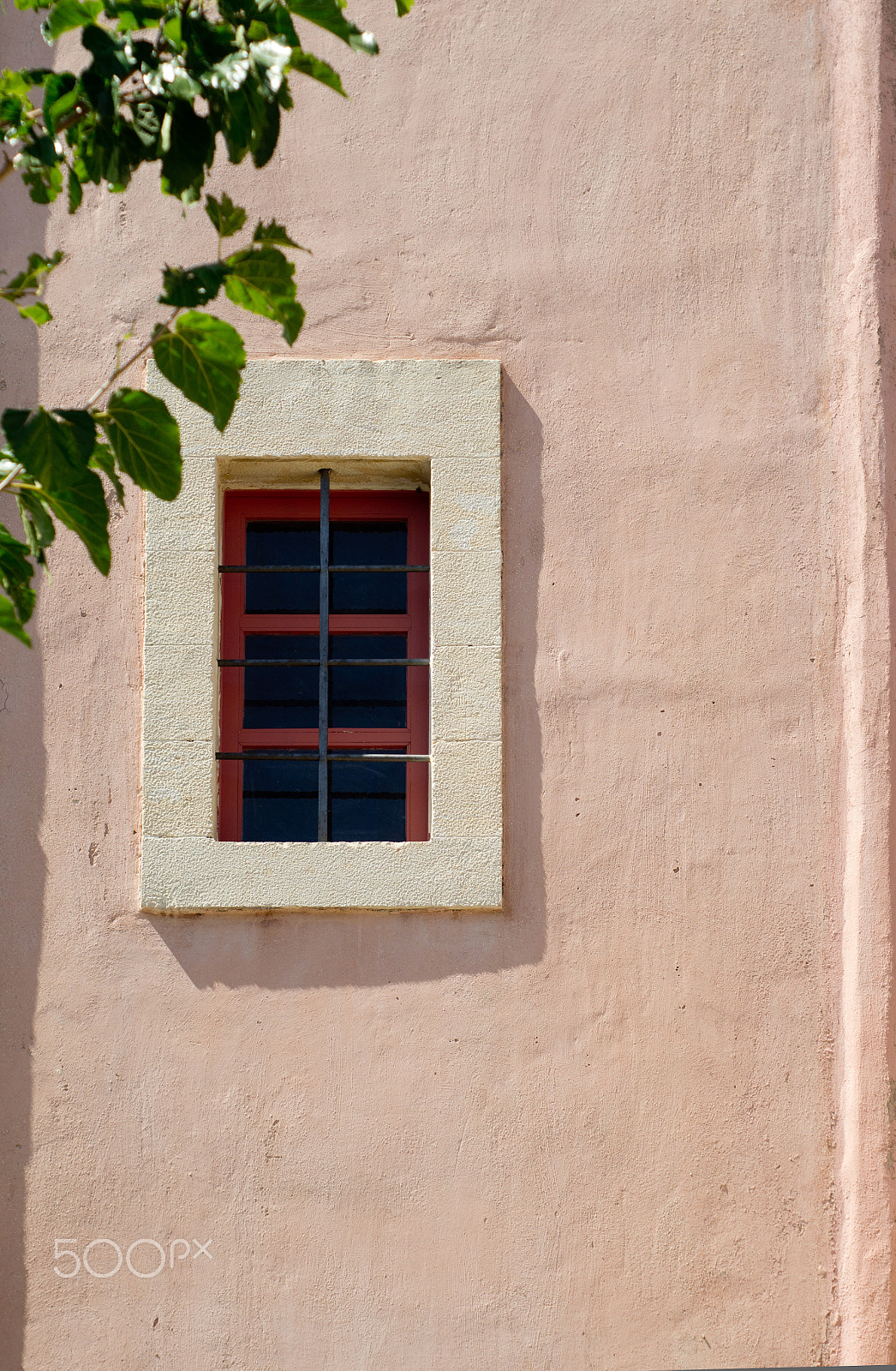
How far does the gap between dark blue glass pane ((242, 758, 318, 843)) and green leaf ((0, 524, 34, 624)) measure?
69.1 inches

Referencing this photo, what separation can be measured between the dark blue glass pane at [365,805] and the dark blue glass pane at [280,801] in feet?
0.23

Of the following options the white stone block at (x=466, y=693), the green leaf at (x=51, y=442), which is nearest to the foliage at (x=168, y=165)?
the green leaf at (x=51, y=442)

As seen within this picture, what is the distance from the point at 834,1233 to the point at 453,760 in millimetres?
A: 1625

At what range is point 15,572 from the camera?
192 centimetres

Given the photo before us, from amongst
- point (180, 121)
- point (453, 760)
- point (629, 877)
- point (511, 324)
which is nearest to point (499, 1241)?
point (629, 877)

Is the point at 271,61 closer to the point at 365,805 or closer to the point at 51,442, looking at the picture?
the point at 51,442

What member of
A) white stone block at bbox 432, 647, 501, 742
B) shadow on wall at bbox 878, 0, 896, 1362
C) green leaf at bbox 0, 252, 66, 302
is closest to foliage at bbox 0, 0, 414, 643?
green leaf at bbox 0, 252, 66, 302

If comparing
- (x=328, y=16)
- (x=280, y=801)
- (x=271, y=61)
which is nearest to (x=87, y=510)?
(x=271, y=61)

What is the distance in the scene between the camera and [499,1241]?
10.7 ft

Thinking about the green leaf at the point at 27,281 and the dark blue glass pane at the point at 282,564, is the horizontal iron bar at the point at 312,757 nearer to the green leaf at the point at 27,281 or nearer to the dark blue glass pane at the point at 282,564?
the dark blue glass pane at the point at 282,564

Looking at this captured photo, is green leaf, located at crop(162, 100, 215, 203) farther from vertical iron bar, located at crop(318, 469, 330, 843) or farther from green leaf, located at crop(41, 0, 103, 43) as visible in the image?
vertical iron bar, located at crop(318, 469, 330, 843)

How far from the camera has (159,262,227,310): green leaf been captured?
1777 millimetres

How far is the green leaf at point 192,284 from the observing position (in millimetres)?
1777

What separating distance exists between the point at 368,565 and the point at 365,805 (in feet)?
2.37
